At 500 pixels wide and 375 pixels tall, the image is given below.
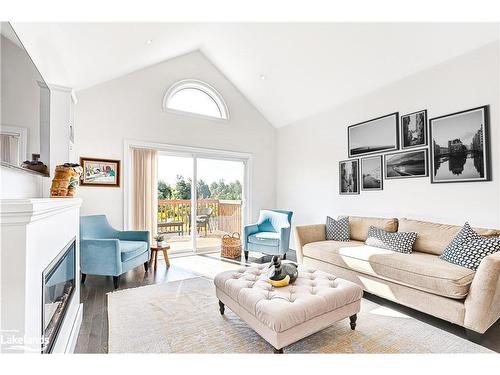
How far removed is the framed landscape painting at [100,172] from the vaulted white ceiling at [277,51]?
42.0 inches

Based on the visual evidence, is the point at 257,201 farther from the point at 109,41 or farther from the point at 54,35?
the point at 54,35

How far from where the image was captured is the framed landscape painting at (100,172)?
3.79 meters

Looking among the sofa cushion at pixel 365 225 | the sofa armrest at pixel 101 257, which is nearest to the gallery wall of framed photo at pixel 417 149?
the sofa cushion at pixel 365 225

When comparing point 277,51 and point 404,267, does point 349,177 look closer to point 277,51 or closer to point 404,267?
point 404,267

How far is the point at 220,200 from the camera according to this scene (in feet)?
16.8

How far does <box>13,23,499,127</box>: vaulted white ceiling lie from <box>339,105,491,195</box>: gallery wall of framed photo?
66 centimetres

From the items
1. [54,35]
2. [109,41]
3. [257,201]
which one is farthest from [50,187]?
[257,201]

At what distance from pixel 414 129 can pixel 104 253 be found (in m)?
4.11

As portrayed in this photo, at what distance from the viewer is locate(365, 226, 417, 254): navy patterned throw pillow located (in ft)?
9.23

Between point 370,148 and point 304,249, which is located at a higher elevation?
point 370,148

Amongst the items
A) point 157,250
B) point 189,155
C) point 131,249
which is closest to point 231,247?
point 157,250

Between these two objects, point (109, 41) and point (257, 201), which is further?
point (257, 201)
